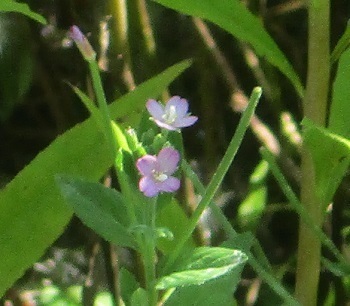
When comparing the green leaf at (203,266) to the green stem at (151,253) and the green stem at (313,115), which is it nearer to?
the green stem at (151,253)

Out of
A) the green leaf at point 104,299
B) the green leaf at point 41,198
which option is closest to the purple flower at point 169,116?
the green leaf at point 41,198

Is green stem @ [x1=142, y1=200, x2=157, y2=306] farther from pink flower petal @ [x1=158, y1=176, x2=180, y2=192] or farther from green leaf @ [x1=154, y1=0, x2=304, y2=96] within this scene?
green leaf @ [x1=154, y1=0, x2=304, y2=96]

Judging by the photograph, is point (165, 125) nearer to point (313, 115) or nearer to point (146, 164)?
point (146, 164)

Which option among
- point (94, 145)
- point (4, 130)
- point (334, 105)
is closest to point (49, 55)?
point (4, 130)

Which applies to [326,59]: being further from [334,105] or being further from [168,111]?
[168,111]

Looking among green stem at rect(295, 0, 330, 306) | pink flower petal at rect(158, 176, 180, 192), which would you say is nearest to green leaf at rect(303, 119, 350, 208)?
green stem at rect(295, 0, 330, 306)

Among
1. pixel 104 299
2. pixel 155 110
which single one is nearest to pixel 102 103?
pixel 155 110
